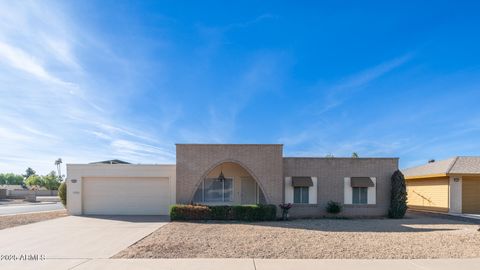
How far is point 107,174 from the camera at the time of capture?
17.9 metres

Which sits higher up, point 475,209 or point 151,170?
point 151,170

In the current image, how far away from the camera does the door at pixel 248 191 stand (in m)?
18.6

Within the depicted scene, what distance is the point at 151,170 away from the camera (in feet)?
58.4

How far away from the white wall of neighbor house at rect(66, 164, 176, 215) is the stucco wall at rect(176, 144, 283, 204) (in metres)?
1.55

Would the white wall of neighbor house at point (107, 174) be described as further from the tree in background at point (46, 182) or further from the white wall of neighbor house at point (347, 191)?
the tree in background at point (46, 182)

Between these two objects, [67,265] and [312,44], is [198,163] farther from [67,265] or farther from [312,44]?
[67,265]

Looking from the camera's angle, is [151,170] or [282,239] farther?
[151,170]

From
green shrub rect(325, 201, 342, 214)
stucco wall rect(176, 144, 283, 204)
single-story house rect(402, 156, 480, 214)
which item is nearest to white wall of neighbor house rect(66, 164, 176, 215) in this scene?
stucco wall rect(176, 144, 283, 204)

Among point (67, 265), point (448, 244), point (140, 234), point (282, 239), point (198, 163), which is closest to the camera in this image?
point (67, 265)

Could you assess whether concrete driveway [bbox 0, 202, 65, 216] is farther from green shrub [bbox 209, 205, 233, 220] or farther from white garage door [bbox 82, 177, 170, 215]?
green shrub [bbox 209, 205, 233, 220]

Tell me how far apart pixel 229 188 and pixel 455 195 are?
1420 centimetres

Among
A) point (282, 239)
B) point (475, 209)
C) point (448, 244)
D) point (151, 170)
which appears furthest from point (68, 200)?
point (475, 209)

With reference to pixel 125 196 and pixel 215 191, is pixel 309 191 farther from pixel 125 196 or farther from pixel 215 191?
pixel 125 196

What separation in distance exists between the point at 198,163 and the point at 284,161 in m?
5.10
